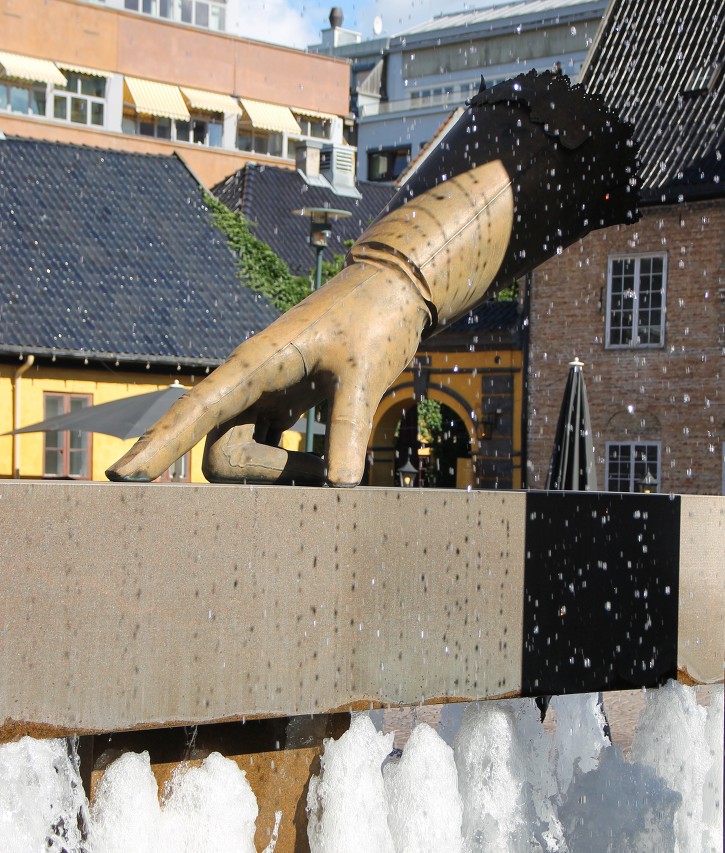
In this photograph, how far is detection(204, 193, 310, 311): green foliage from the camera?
22.7 meters

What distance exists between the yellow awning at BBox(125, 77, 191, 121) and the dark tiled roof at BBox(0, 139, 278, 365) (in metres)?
12.4

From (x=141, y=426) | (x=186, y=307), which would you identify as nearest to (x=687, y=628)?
(x=141, y=426)

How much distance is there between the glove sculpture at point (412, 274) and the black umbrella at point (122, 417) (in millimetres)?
7621

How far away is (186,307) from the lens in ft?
69.7

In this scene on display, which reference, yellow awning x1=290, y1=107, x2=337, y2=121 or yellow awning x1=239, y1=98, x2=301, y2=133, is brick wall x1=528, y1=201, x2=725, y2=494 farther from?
yellow awning x1=290, y1=107, x2=337, y2=121

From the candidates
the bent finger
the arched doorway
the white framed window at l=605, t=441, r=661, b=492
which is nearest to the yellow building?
the white framed window at l=605, t=441, r=661, b=492

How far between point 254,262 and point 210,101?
49.2ft

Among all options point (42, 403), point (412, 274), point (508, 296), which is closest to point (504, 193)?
point (412, 274)

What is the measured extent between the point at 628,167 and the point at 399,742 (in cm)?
371

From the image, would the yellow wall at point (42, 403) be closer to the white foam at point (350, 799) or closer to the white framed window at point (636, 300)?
the white framed window at point (636, 300)

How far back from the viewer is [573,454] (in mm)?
9523

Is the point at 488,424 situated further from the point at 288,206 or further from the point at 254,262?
the point at 288,206

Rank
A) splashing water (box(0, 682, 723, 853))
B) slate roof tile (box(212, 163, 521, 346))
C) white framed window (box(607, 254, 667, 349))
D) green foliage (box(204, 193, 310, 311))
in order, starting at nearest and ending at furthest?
splashing water (box(0, 682, 723, 853)) < white framed window (box(607, 254, 667, 349)) < green foliage (box(204, 193, 310, 311)) < slate roof tile (box(212, 163, 521, 346))

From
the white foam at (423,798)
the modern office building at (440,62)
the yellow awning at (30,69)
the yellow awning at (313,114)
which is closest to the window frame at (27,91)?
the yellow awning at (30,69)
